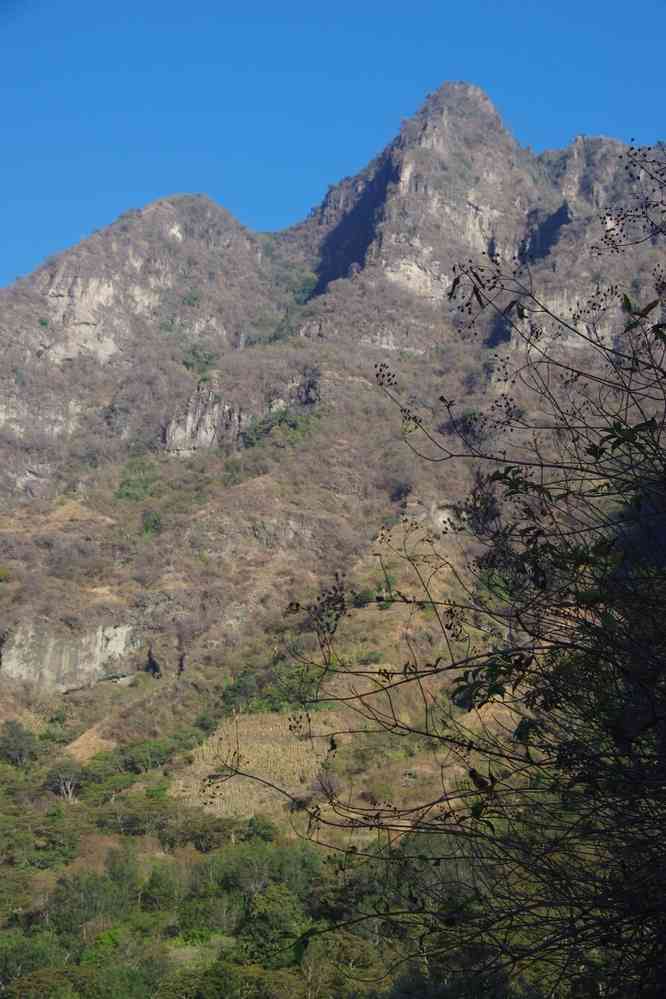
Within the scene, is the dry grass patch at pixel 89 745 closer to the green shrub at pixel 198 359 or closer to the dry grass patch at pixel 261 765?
the dry grass patch at pixel 261 765

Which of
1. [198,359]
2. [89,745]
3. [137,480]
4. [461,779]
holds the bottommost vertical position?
[461,779]

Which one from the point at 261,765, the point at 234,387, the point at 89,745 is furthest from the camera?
the point at 234,387

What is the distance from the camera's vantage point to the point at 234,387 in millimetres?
75250

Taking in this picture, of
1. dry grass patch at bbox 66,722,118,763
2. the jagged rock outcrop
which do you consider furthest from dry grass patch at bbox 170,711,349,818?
the jagged rock outcrop

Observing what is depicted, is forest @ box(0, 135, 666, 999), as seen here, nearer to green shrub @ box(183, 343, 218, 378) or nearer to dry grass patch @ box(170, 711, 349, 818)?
dry grass patch @ box(170, 711, 349, 818)

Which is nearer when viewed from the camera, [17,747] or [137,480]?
[17,747]

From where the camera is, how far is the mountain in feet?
167

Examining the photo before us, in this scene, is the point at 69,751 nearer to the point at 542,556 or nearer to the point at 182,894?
the point at 182,894

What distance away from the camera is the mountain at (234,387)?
2009 inches

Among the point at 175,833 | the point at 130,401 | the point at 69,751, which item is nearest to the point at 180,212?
the point at 130,401

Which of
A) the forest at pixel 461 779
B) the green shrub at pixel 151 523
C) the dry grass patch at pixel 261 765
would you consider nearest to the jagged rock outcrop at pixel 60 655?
the forest at pixel 461 779

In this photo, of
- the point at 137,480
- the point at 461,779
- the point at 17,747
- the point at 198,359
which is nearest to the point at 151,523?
the point at 137,480

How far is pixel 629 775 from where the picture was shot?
3721 mm

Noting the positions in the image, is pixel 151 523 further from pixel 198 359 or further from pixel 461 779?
pixel 461 779
